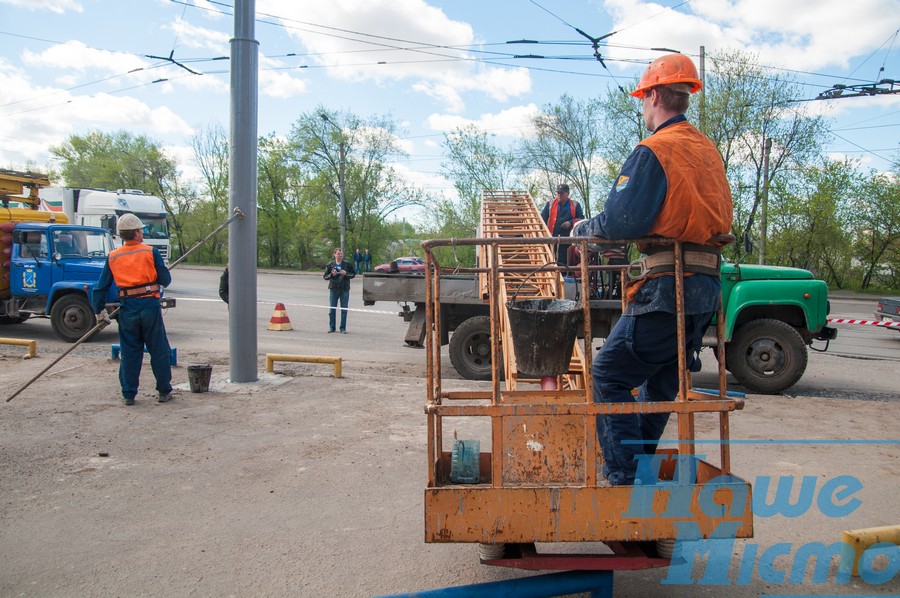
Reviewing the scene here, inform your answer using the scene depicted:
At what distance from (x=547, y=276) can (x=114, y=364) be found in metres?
6.18

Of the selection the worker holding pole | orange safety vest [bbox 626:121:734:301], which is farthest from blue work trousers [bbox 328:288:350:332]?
orange safety vest [bbox 626:121:734:301]

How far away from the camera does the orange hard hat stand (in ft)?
10.2

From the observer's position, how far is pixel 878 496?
15.5 feet

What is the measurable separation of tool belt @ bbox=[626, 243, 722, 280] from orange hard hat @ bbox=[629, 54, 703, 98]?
2.50 feet

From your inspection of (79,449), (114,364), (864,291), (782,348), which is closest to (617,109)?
(864,291)

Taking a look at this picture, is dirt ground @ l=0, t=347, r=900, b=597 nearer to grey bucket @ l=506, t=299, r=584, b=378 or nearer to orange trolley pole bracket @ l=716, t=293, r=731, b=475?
orange trolley pole bracket @ l=716, t=293, r=731, b=475

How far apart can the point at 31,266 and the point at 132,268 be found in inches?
280

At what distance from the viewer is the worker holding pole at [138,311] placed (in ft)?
22.9

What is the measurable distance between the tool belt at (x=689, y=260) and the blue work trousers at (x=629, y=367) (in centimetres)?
20

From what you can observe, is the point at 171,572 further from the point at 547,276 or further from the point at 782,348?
the point at 782,348

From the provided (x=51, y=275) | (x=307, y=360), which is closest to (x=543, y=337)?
(x=307, y=360)

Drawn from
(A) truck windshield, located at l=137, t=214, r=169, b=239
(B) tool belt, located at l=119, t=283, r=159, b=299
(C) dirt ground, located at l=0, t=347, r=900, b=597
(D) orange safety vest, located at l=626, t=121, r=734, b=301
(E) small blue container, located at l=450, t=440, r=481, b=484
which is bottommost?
(C) dirt ground, located at l=0, t=347, r=900, b=597

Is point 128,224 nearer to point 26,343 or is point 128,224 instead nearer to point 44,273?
point 26,343

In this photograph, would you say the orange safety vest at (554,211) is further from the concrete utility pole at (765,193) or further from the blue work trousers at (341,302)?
the concrete utility pole at (765,193)
